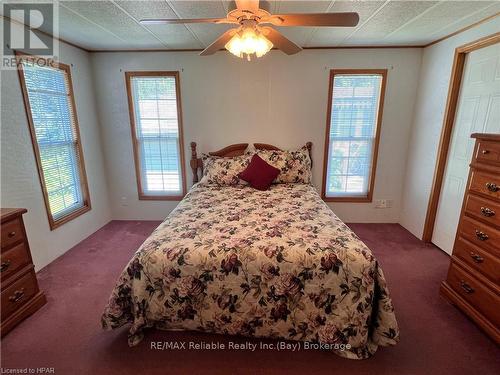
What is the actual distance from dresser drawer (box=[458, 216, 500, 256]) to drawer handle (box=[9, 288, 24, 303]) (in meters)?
3.36

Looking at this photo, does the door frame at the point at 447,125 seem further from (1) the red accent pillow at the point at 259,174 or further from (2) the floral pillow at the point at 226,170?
(2) the floral pillow at the point at 226,170

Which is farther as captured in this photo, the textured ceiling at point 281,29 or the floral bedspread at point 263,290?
the textured ceiling at point 281,29

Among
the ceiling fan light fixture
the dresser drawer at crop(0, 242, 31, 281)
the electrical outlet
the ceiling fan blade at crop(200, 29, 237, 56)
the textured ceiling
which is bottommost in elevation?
the electrical outlet

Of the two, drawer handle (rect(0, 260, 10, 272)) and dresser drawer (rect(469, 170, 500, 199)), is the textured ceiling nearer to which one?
dresser drawer (rect(469, 170, 500, 199))

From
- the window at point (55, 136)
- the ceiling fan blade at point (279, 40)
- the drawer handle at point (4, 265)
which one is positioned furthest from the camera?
the window at point (55, 136)

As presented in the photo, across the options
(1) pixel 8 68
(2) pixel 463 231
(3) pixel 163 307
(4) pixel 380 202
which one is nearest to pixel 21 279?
(3) pixel 163 307

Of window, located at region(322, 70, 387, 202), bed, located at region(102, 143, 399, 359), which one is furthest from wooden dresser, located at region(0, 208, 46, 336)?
window, located at region(322, 70, 387, 202)

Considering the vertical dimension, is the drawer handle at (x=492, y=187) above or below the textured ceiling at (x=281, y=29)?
below

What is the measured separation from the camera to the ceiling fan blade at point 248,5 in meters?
1.35

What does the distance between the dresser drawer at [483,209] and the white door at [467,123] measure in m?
0.83

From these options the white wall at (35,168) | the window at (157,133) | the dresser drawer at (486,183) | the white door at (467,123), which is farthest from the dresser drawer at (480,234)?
the white wall at (35,168)

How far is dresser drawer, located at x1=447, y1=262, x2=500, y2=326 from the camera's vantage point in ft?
5.61

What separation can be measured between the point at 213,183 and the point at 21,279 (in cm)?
191

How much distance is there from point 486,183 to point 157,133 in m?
3.50
